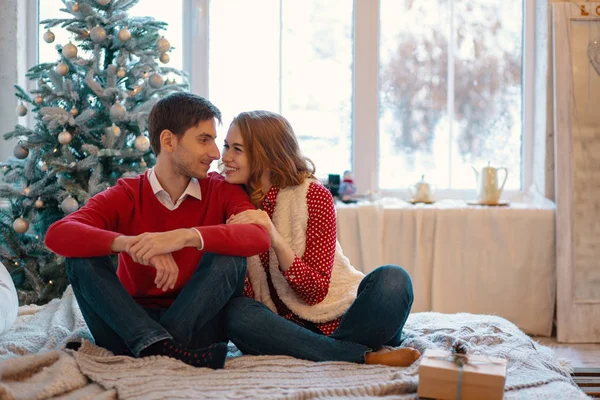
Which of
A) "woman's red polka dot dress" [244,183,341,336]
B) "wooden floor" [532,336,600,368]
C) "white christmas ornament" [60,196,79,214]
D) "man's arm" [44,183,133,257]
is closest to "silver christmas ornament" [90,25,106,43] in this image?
"white christmas ornament" [60,196,79,214]

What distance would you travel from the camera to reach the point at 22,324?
257 centimetres

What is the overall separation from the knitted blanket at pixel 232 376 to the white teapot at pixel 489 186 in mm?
1371

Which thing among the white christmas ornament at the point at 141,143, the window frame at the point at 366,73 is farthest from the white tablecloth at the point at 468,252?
the white christmas ornament at the point at 141,143

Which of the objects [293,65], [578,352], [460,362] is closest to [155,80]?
[293,65]

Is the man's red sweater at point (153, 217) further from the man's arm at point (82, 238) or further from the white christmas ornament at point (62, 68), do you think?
the white christmas ornament at point (62, 68)

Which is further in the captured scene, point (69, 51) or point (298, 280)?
point (69, 51)

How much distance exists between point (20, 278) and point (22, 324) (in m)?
0.68

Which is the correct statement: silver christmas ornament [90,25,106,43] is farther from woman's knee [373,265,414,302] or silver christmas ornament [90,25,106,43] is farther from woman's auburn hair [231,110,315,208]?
woman's knee [373,265,414,302]

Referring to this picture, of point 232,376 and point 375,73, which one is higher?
point 375,73

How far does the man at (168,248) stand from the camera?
79.8 inches

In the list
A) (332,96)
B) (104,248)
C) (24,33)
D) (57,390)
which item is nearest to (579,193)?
(332,96)

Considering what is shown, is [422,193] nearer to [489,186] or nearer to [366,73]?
[489,186]

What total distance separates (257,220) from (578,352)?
5.86 ft

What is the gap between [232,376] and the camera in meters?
1.97
